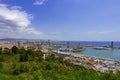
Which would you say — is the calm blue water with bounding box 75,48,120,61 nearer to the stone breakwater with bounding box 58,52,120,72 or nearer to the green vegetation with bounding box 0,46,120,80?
the stone breakwater with bounding box 58,52,120,72

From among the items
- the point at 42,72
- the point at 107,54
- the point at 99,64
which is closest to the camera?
the point at 42,72

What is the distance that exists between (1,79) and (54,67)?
13.3m

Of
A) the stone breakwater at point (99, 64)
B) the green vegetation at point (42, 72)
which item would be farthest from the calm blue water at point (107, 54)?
the green vegetation at point (42, 72)

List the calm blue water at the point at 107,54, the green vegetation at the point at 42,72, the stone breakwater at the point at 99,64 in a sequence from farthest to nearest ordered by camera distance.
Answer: the calm blue water at the point at 107,54 < the stone breakwater at the point at 99,64 < the green vegetation at the point at 42,72

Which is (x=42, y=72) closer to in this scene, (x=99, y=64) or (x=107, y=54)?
(x=99, y=64)

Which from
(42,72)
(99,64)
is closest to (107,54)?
(99,64)

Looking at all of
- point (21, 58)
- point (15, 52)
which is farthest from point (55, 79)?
point (15, 52)

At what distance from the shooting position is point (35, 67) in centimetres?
2667

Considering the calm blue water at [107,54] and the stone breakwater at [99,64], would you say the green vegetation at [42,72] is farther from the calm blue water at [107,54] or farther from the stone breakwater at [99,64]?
the calm blue water at [107,54]

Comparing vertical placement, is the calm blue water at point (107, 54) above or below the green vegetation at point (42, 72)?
below

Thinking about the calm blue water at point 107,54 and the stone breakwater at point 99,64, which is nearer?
the stone breakwater at point 99,64

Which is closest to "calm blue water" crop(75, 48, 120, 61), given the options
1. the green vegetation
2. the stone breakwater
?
the stone breakwater

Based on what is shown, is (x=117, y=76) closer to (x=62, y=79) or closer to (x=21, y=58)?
(x=62, y=79)

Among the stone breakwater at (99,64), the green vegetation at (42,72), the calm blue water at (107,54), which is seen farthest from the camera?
the calm blue water at (107,54)
